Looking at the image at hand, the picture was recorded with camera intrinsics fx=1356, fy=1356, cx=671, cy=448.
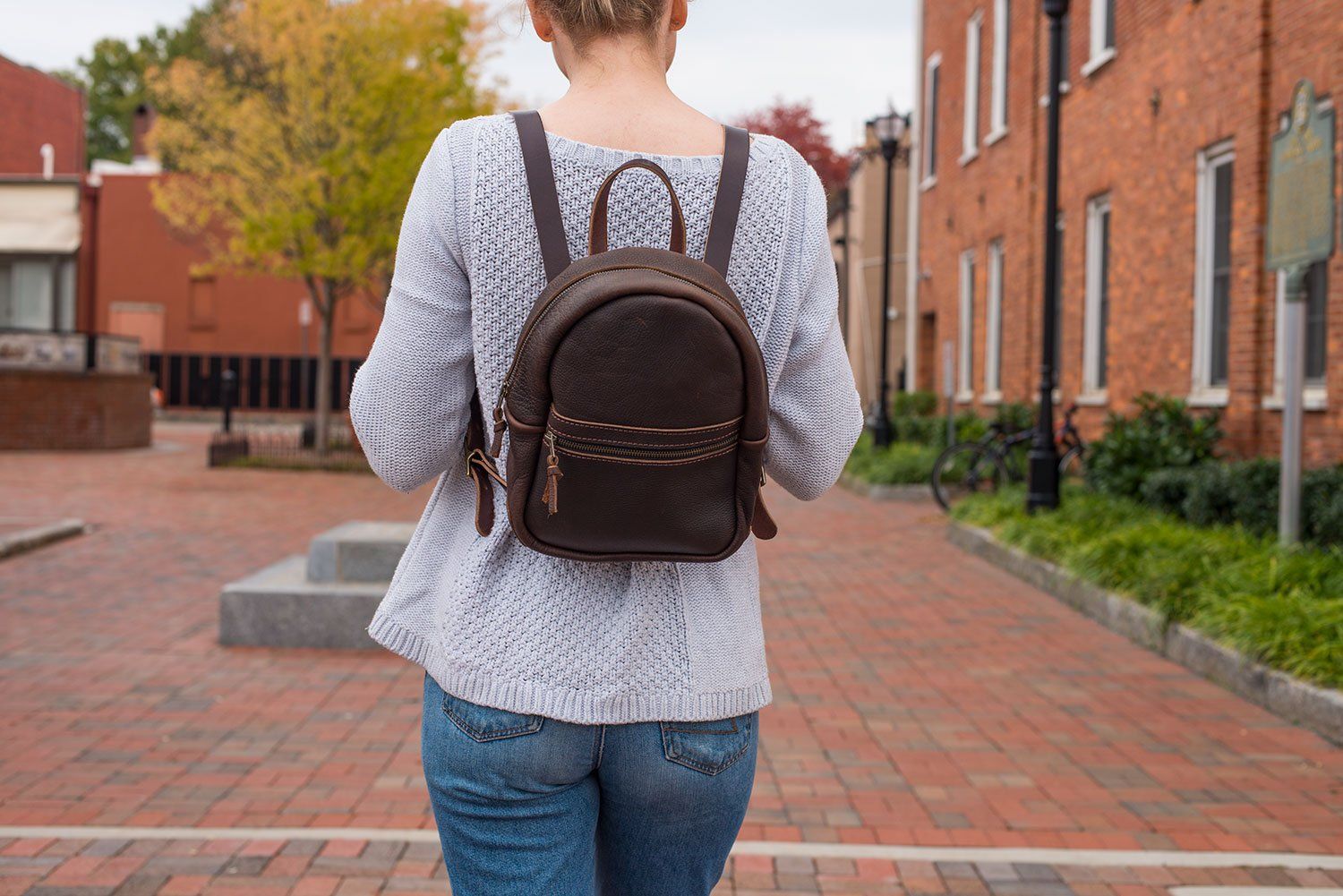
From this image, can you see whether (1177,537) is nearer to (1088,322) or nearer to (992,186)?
(1088,322)

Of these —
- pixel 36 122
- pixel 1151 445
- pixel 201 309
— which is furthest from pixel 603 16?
pixel 36 122

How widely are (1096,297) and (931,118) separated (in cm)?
939

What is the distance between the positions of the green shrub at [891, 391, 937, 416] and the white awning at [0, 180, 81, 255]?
66.1 feet

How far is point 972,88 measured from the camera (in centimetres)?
2070

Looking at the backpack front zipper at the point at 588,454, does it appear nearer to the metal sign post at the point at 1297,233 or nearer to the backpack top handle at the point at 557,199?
the backpack top handle at the point at 557,199

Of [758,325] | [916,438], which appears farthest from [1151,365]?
[758,325]

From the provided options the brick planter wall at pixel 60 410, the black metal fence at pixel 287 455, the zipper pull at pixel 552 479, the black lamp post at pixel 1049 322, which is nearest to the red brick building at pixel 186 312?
the brick planter wall at pixel 60 410

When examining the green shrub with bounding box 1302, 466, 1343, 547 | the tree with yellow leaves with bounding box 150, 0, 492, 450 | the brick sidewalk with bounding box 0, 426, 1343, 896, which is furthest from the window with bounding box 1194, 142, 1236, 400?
the tree with yellow leaves with bounding box 150, 0, 492, 450

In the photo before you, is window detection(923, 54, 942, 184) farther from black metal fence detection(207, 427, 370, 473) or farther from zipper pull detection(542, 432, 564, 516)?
zipper pull detection(542, 432, 564, 516)

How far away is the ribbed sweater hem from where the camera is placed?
5.03 feet

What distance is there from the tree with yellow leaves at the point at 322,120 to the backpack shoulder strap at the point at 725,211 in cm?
1929

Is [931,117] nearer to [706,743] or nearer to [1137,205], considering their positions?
[1137,205]

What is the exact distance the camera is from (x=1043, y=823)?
14.6 ft

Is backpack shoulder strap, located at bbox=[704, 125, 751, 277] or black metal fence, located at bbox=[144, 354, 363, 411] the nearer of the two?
backpack shoulder strap, located at bbox=[704, 125, 751, 277]
